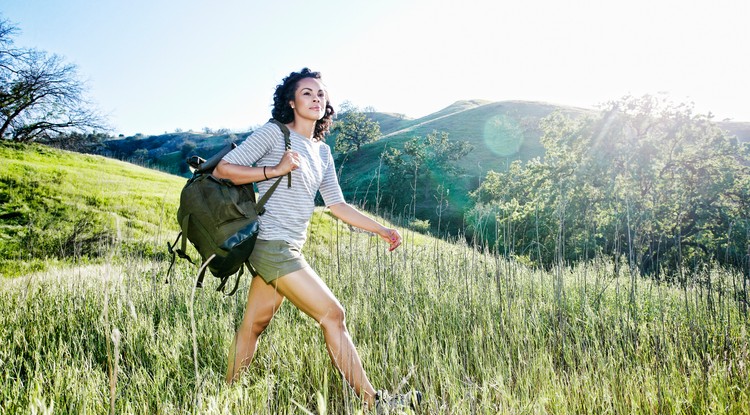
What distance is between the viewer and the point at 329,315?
2.34 m

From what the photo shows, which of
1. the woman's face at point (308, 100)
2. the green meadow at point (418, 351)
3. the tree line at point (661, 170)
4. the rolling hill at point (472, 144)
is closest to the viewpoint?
the green meadow at point (418, 351)

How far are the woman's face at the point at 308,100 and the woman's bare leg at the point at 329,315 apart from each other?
0.99 metres

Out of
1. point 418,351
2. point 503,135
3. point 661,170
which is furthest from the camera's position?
point 503,135

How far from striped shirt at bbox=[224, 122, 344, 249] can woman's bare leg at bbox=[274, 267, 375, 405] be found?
248 millimetres

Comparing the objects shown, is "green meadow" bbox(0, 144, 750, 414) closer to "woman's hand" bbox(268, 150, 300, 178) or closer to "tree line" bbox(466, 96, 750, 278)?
"woman's hand" bbox(268, 150, 300, 178)

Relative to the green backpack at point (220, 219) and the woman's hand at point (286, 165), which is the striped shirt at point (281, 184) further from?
the woman's hand at point (286, 165)

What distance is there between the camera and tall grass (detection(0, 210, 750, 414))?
7.23ft

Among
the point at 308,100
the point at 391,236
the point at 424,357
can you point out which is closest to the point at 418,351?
the point at 424,357

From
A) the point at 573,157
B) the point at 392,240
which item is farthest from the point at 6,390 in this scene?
the point at 573,157

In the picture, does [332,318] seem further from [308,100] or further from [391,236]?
[308,100]

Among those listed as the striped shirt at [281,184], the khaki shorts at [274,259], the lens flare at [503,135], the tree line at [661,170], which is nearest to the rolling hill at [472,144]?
the lens flare at [503,135]

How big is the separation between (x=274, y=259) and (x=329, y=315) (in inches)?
17.0

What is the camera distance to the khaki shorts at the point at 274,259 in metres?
2.36

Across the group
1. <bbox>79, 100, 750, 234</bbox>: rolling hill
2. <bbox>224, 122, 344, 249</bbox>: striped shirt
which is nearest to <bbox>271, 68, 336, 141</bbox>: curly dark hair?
<bbox>224, 122, 344, 249</bbox>: striped shirt
